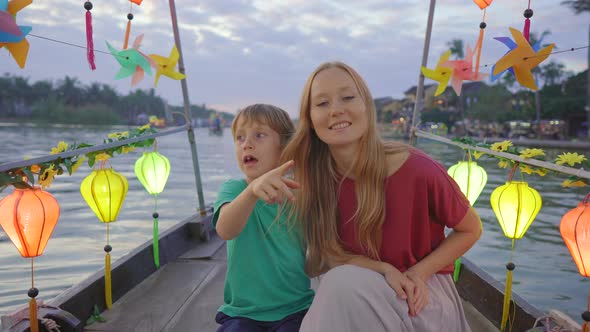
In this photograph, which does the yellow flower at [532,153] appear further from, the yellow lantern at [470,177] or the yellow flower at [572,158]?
the yellow lantern at [470,177]

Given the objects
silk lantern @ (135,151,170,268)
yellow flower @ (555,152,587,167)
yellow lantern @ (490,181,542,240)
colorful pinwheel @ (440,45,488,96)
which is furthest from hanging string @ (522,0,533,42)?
silk lantern @ (135,151,170,268)

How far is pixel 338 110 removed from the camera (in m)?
1.40

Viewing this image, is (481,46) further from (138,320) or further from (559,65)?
(559,65)

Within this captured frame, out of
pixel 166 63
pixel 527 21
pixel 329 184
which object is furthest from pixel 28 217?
pixel 527 21

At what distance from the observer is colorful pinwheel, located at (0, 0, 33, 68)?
1.26 meters

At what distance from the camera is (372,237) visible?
55.6 inches

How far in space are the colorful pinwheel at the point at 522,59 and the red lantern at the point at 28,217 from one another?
1961 mm

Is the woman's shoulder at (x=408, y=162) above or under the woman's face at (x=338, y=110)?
under

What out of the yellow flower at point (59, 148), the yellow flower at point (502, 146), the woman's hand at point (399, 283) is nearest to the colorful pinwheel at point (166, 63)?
the yellow flower at point (59, 148)

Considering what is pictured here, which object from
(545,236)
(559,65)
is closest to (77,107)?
(559,65)

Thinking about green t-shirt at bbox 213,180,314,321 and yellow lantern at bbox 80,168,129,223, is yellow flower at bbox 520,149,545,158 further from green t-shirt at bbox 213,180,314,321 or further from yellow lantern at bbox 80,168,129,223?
yellow lantern at bbox 80,168,129,223

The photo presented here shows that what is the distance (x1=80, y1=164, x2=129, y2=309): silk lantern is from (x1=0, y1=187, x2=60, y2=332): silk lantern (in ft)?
1.53

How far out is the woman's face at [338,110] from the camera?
1.41 metres

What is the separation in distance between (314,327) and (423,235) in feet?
1.58
